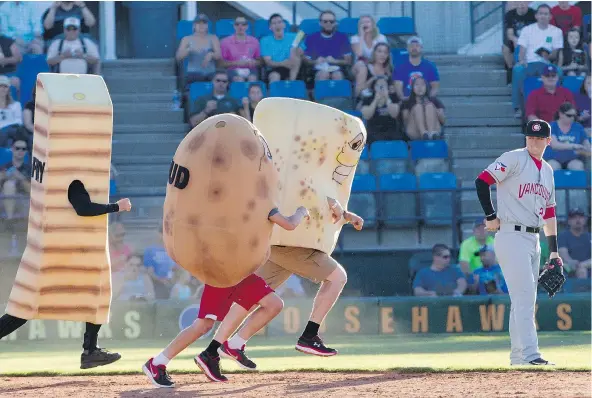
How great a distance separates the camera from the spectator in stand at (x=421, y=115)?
56.1 ft

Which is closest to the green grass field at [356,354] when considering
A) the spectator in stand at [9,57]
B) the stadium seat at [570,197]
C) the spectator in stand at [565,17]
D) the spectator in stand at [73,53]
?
the stadium seat at [570,197]

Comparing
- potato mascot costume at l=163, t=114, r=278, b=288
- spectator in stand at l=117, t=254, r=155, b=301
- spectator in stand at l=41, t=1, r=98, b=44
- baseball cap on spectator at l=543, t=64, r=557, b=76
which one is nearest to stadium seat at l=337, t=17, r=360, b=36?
baseball cap on spectator at l=543, t=64, r=557, b=76

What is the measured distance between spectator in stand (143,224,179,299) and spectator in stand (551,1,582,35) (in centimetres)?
817

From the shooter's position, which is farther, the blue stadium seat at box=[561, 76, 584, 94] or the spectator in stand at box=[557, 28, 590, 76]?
the spectator in stand at box=[557, 28, 590, 76]

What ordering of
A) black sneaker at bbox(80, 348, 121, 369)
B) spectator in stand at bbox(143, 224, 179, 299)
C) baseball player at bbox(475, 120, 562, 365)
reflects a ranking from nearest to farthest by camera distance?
black sneaker at bbox(80, 348, 121, 369) < baseball player at bbox(475, 120, 562, 365) < spectator in stand at bbox(143, 224, 179, 299)

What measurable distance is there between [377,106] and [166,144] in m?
3.20

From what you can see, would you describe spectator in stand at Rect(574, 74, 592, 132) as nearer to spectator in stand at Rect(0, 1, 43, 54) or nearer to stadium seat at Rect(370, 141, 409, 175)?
stadium seat at Rect(370, 141, 409, 175)

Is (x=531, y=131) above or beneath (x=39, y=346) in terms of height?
above

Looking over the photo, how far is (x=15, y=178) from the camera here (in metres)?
15.4

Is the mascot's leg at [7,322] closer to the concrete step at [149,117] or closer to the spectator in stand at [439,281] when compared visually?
the spectator in stand at [439,281]

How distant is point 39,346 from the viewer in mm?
13875

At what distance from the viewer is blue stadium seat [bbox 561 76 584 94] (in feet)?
59.6

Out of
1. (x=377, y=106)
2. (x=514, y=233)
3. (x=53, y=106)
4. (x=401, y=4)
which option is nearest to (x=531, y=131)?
(x=514, y=233)

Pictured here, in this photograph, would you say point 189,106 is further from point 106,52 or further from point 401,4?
point 401,4
